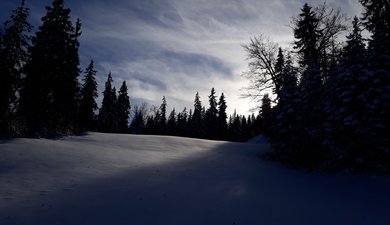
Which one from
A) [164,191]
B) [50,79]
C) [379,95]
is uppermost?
[50,79]

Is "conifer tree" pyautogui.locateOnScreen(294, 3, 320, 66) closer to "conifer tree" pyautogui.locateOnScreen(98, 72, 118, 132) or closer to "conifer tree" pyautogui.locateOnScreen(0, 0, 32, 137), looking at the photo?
"conifer tree" pyautogui.locateOnScreen(0, 0, 32, 137)

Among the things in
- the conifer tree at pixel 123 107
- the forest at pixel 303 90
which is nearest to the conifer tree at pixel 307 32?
the forest at pixel 303 90

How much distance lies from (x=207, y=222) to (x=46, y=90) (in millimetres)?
22918

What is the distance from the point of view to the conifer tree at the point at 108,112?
57.5 m

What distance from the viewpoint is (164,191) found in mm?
10695

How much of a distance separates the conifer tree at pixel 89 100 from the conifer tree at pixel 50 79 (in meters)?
20.5

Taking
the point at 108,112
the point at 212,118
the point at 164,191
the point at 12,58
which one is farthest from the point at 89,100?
the point at 164,191

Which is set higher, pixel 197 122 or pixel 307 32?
pixel 307 32

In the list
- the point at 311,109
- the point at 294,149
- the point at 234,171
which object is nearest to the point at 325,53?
the point at 311,109

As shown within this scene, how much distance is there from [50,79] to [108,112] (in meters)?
33.2

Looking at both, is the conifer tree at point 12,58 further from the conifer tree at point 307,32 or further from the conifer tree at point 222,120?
the conifer tree at point 222,120

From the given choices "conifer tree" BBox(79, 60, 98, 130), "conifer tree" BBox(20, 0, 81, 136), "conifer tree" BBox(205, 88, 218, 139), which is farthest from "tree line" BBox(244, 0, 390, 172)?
"conifer tree" BBox(205, 88, 218, 139)

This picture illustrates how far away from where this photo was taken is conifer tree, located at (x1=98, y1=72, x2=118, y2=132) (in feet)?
189

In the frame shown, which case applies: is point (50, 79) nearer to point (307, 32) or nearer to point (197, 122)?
point (307, 32)
